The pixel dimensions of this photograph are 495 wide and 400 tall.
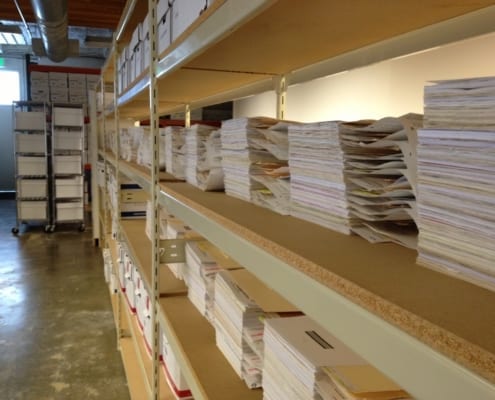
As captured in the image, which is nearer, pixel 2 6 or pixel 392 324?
pixel 392 324

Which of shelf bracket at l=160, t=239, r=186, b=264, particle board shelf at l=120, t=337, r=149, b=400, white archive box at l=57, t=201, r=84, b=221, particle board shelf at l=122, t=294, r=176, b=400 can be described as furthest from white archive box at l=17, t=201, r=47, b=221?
shelf bracket at l=160, t=239, r=186, b=264

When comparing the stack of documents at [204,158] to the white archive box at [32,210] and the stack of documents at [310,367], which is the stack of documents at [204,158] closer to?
the stack of documents at [310,367]

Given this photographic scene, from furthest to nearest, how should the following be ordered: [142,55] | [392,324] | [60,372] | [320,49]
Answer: [60,372], [142,55], [320,49], [392,324]

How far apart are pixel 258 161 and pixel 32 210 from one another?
6565 millimetres

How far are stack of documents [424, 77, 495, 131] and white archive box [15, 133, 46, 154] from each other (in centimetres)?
702

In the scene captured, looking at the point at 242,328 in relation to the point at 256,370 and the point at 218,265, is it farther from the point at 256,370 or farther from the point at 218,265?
the point at 218,265

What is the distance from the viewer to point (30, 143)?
21.9 feet

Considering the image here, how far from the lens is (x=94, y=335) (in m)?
3.39

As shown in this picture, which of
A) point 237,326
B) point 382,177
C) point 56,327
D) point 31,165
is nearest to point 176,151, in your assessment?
point 237,326

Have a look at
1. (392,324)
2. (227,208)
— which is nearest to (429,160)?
(392,324)

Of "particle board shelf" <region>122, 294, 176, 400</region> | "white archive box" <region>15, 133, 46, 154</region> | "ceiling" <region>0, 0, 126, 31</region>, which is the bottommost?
"particle board shelf" <region>122, 294, 176, 400</region>

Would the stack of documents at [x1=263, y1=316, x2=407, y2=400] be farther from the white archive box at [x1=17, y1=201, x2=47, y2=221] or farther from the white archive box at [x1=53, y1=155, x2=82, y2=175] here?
the white archive box at [x1=17, y1=201, x2=47, y2=221]

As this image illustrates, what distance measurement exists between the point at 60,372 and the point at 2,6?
466cm

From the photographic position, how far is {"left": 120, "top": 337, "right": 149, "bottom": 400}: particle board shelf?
2238mm
